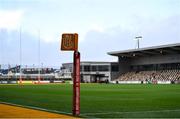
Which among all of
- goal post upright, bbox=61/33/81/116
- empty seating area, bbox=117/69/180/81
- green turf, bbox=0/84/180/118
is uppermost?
empty seating area, bbox=117/69/180/81

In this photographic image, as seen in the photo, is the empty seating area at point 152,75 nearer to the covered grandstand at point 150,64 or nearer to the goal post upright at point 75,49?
the covered grandstand at point 150,64

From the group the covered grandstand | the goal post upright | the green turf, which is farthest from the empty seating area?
the goal post upright

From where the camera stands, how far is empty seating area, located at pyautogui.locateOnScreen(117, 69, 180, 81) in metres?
93.0

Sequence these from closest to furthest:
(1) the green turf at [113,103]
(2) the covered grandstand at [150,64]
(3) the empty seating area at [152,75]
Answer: (1) the green turf at [113,103] → (3) the empty seating area at [152,75] → (2) the covered grandstand at [150,64]

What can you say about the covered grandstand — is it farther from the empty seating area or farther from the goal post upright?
the goal post upright

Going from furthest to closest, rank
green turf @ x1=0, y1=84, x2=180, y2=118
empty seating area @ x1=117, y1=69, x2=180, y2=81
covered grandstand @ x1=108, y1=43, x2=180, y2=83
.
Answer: covered grandstand @ x1=108, y1=43, x2=180, y2=83
empty seating area @ x1=117, y1=69, x2=180, y2=81
green turf @ x1=0, y1=84, x2=180, y2=118

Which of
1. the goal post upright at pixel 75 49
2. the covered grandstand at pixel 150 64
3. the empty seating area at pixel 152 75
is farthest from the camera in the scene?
the covered grandstand at pixel 150 64

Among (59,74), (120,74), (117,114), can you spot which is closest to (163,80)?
(120,74)

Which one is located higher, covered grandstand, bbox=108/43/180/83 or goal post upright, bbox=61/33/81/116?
covered grandstand, bbox=108/43/180/83

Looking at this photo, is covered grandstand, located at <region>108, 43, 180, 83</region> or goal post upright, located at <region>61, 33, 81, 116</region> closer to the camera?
goal post upright, located at <region>61, 33, 81, 116</region>

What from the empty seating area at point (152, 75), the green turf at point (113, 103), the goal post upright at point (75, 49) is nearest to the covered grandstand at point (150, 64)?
the empty seating area at point (152, 75)

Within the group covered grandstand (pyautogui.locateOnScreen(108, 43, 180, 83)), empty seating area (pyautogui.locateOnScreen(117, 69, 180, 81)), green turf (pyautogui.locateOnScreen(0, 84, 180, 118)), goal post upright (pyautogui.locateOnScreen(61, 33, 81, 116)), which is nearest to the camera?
goal post upright (pyautogui.locateOnScreen(61, 33, 81, 116))

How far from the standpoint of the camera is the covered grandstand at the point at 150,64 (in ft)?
307

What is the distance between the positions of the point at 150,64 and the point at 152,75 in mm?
4583
